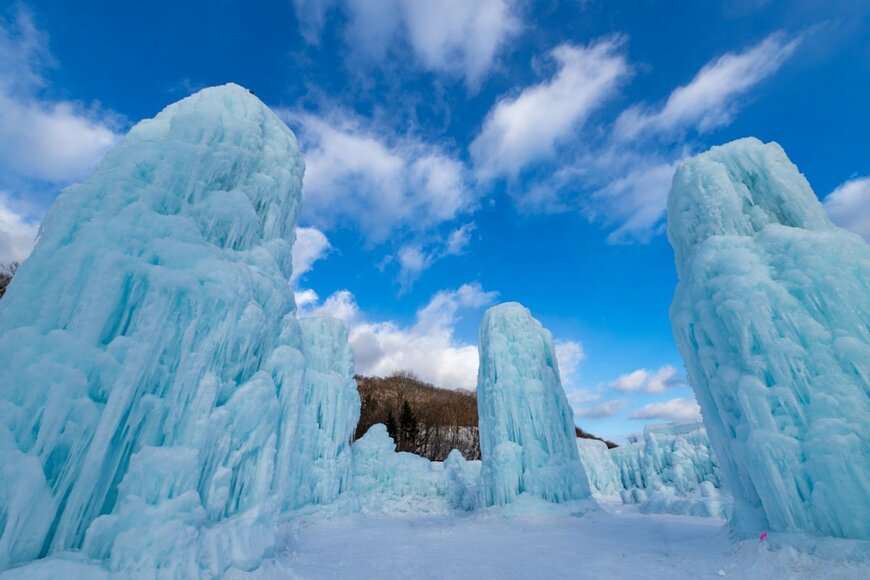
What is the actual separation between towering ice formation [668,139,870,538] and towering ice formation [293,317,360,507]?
15002 mm

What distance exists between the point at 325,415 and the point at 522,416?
9.85m

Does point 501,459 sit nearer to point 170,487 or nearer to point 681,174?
point 681,174

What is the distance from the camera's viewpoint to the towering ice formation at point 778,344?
23.5 ft

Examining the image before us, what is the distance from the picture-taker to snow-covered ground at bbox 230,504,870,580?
7016 mm

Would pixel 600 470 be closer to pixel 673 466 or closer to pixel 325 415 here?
pixel 673 466

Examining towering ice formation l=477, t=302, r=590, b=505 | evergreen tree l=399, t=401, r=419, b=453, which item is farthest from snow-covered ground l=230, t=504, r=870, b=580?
evergreen tree l=399, t=401, r=419, b=453

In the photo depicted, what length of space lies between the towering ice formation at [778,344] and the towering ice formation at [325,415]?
49.2ft

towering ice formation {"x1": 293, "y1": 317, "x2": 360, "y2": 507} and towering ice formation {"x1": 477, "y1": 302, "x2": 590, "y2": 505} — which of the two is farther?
towering ice formation {"x1": 293, "y1": 317, "x2": 360, "y2": 507}

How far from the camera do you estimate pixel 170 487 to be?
5348 millimetres

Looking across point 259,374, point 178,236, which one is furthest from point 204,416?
point 178,236

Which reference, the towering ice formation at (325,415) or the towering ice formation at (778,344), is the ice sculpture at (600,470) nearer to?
the towering ice formation at (325,415)

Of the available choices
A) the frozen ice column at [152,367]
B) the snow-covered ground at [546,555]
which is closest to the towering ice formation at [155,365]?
the frozen ice column at [152,367]

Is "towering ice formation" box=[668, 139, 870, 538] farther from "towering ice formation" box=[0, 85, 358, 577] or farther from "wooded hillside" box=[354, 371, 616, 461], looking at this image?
"wooded hillside" box=[354, 371, 616, 461]

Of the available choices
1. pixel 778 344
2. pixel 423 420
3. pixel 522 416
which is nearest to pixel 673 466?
pixel 522 416
